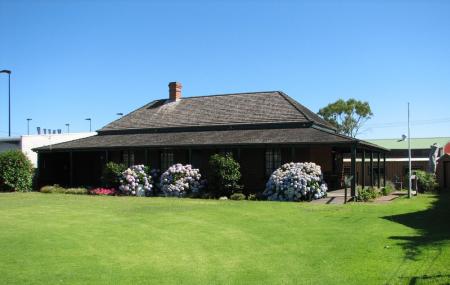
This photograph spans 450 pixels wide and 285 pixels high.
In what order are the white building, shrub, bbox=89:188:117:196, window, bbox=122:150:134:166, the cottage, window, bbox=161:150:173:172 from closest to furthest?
the cottage < shrub, bbox=89:188:117:196 < window, bbox=161:150:173:172 < window, bbox=122:150:134:166 < the white building

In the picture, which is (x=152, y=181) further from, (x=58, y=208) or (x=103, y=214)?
(x=103, y=214)

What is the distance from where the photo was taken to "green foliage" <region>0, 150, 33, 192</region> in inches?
1123

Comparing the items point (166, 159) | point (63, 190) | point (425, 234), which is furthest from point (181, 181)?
point (425, 234)

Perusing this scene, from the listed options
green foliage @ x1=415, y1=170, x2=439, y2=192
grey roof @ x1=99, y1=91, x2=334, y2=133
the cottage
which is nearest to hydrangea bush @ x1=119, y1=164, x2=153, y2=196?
the cottage

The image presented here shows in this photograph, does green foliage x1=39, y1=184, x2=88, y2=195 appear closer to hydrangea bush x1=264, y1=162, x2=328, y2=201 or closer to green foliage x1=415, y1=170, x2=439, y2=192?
hydrangea bush x1=264, y1=162, x2=328, y2=201

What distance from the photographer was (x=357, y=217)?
14680 mm

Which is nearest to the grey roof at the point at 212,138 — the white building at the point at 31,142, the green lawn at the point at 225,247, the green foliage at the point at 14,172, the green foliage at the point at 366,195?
the green foliage at the point at 14,172

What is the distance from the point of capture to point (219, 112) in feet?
100

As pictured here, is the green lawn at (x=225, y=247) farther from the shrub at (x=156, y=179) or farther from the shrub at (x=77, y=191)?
the shrub at (x=77, y=191)

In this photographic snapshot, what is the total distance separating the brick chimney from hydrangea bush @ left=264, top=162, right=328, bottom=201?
1397 centimetres

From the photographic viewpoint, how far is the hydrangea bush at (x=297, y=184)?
21109mm

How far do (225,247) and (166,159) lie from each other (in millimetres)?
18795

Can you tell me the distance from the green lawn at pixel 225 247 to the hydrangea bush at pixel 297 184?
483cm

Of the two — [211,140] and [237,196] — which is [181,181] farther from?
[237,196]
